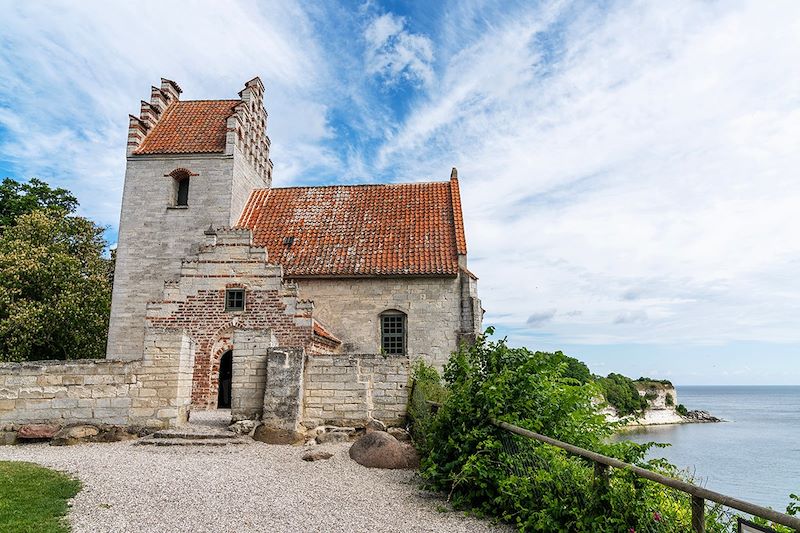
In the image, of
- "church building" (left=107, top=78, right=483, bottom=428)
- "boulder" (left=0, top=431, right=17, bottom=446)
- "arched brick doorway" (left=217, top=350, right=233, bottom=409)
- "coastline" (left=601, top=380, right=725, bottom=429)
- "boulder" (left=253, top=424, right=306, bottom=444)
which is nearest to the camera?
"boulder" (left=253, top=424, right=306, bottom=444)

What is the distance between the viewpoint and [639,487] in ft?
16.9

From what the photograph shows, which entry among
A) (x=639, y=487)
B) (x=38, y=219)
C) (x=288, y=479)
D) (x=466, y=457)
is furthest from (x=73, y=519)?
(x=38, y=219)

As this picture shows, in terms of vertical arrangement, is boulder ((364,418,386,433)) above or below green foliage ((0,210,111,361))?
below

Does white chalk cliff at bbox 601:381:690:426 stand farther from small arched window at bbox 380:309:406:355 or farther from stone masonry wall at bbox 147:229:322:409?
stone masonry wall at bbox 147:229:322:409

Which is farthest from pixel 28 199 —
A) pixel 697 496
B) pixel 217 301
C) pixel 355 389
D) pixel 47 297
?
pixel 697 496

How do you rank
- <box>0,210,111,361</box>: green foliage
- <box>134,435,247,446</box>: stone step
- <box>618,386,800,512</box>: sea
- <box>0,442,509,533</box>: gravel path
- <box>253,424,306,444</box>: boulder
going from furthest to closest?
1. <box>618,386,800,512</box>: sea
2. <box>0,210,111,361</box>: green foliage
3. <box>253,424,306,444</box>: boulder
4. <box>134,435,247,446</box>: stone step
5. <box>0,442,509,533</box>: gravel path

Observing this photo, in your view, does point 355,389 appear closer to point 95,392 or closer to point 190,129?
point 95,392

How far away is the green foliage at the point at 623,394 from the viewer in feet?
194

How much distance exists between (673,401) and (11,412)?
271 ft

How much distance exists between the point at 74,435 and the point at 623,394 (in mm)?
63017

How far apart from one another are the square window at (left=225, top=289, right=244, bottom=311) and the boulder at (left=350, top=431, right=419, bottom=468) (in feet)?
26.3

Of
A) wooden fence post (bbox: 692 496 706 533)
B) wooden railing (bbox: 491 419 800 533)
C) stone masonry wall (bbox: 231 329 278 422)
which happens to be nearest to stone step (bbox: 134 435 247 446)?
stone masonry wall (bbox: 231 329 278 422)

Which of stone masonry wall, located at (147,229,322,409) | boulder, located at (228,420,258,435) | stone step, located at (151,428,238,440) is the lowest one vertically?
stone step, located at (151,428,238,440)

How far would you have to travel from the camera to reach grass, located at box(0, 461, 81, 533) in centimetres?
618
